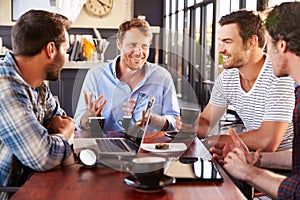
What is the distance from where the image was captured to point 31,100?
72.5 inches

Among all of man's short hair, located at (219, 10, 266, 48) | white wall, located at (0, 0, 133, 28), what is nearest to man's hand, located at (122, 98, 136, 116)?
man's short hair, located at (219, 10, 266, 48)

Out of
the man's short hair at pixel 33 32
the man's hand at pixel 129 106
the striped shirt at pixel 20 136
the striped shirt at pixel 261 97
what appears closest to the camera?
the striped shirt at pixel 20 136

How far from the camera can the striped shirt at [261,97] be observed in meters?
2.43

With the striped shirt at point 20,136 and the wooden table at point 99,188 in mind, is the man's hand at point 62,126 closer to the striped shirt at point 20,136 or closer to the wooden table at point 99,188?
the striped shirt at point 20,136

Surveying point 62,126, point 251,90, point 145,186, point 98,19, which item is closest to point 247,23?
point 251,90

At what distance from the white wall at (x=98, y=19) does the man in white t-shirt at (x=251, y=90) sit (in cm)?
585

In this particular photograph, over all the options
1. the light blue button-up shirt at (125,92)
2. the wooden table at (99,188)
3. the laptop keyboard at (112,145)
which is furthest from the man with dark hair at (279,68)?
the light blue button-up shirt at (125,92)

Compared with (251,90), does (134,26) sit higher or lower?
higher

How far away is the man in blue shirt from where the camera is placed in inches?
91.4

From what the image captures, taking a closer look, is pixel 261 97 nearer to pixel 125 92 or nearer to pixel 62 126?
pixel 125 92

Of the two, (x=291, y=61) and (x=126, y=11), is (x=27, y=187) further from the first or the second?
(x=126, y=11)

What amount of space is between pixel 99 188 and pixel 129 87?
3.03 feet

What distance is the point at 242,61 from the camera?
2658 mm

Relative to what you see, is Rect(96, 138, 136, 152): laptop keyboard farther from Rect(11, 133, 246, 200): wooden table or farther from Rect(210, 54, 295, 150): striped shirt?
Rect(210, 54, 295, 150): striped shirt
